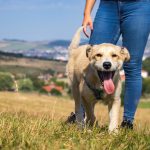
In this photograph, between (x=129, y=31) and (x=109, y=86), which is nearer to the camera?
(x=109, y=86)

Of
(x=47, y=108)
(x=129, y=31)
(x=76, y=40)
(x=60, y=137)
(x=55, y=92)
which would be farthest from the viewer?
(x=55, y=92)

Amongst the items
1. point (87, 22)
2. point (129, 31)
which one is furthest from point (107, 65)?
point (87, 22)

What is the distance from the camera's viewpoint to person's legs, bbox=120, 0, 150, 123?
6.81 metres

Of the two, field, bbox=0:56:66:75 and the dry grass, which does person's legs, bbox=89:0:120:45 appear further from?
field, bbox=0:56:66:75

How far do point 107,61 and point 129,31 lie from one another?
0.87m

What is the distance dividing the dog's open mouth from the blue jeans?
70cm

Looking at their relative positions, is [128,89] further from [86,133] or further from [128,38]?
[86,133]

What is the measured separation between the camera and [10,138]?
4.76m

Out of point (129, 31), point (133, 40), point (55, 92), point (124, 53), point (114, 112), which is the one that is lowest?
point (55, 92)

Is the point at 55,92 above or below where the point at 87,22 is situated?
below

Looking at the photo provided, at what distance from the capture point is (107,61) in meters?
6.14

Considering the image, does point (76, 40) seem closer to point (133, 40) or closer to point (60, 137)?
point (133, 40)

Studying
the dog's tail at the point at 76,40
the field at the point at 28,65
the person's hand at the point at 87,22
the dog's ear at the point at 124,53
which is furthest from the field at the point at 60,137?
the field at the point at 28,65

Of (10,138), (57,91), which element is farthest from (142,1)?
(57,91)
